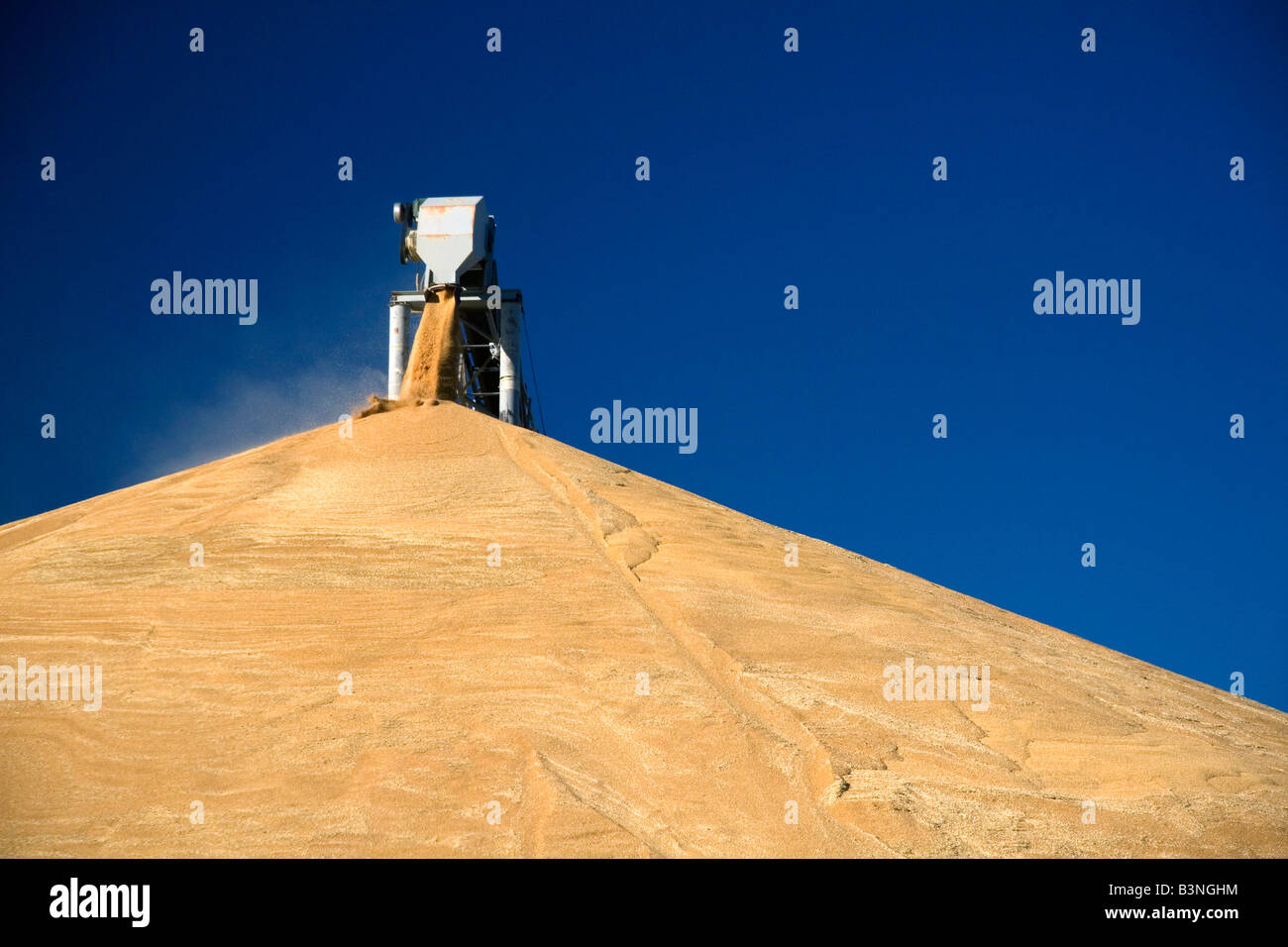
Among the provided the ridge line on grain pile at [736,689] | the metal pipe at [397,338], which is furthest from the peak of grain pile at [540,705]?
the metal pipe at [397,338]

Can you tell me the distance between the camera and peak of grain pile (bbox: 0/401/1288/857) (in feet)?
24.1

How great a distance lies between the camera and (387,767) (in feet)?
25.5

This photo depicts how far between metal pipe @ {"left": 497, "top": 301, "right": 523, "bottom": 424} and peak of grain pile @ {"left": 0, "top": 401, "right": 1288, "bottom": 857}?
13.7m

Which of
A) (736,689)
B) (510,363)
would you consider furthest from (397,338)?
(736,689)

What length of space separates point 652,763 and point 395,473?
8348mm

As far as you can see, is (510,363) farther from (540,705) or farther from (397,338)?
(540,705)

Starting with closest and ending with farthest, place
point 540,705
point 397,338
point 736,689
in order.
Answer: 1. point 540,705
2. point 736,689
3. point 397,338

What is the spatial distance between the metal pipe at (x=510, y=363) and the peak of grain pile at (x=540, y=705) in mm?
13657

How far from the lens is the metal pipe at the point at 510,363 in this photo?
93.2 feet

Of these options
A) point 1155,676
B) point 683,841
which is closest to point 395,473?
point 683,841

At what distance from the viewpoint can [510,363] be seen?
28.4 m

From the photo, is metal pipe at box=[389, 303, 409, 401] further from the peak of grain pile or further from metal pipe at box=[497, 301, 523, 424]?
the peak of grain pile

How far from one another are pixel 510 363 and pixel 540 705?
66.4ft
